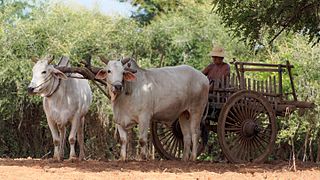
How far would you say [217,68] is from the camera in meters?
12.5

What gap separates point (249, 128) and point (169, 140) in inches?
65.7

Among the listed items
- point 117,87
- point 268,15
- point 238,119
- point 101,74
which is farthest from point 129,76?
point 268,15

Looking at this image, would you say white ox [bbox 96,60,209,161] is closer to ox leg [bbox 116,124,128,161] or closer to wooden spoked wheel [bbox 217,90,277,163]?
ox leg [bbox 116,124,128,161]

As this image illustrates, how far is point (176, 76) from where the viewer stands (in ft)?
37.8

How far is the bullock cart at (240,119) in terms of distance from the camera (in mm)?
11422

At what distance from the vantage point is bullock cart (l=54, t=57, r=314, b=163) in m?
11.3

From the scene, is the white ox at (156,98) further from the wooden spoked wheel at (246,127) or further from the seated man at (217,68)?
the seated man at (217,68)

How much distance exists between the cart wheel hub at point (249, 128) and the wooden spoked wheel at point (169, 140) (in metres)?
1.15

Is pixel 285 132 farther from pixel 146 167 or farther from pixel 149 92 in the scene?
pixel 146 167

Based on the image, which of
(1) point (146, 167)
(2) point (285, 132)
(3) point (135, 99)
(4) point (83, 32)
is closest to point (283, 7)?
(3) point (135, 99)

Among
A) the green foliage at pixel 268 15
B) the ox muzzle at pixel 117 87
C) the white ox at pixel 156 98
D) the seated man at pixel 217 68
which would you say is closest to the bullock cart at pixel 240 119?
the seated man at pixel 217 68

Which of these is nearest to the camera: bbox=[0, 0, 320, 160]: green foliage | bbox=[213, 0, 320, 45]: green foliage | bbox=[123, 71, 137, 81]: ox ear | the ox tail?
bbox=[123, 71, 137, 81]: ox ear

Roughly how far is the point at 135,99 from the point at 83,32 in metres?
8.46

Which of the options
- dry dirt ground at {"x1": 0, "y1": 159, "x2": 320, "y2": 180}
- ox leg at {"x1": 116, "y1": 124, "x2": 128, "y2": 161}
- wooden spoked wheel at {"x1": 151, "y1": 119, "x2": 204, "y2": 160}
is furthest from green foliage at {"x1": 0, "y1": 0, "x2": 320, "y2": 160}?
dry dirt ground at {"x1": 0, "y1": 159, "x2": 320, "y2": 180}
